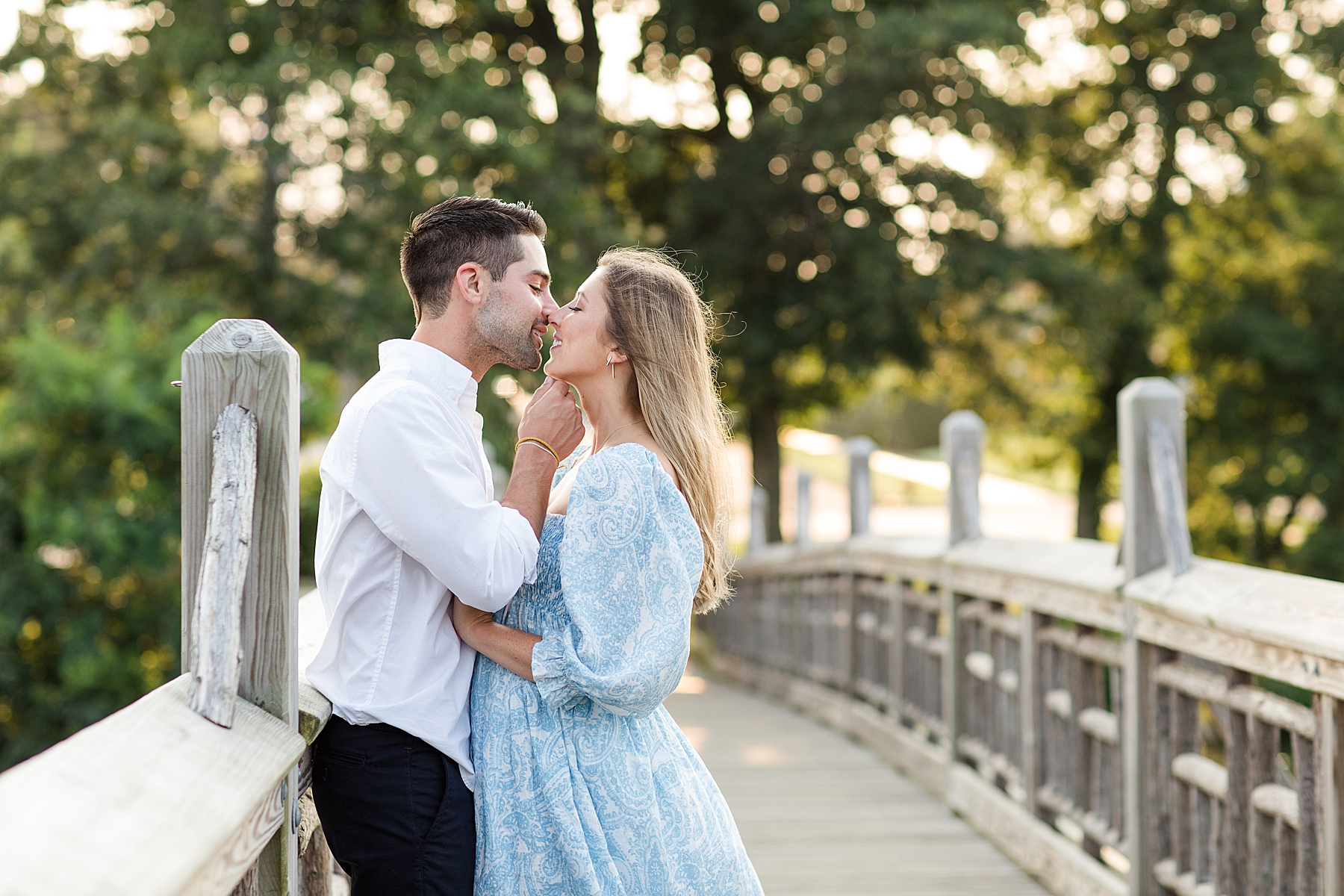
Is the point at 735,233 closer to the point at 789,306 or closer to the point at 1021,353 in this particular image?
the point at 789,306

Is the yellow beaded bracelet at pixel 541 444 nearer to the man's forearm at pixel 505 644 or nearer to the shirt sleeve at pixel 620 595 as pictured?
the shirt sleeve at pixel 620 595

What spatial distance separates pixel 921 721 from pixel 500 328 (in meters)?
4.47

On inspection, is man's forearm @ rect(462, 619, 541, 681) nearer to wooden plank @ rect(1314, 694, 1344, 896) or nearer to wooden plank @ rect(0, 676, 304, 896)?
wooden plank @ rect(0, 676, 304, 896)

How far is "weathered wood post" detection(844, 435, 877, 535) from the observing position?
748 cm

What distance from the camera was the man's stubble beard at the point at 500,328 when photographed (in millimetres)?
2252

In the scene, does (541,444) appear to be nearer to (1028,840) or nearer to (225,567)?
(225,567)

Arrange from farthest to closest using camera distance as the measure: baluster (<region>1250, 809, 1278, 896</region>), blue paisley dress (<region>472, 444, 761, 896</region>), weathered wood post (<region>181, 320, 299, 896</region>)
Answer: baluster (<region>1250, 809, 1278, 896</region>) < blue paisley dress (<region>472, 444, 761, 896</region>) < weathered wood post (<region>181, 320, 299, 896</region>)

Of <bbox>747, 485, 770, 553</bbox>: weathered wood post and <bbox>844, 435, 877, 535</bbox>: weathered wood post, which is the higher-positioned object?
<bbox>844, 435, 877, 535</bbox>: weathered wood post

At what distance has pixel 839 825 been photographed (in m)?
5.18

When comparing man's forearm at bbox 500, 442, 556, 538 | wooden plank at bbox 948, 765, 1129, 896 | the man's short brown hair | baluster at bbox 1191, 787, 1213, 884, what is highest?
the man's short brown hair

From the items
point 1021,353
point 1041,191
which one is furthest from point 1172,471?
point 1041,191

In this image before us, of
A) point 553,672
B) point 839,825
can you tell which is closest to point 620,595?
point 553,672

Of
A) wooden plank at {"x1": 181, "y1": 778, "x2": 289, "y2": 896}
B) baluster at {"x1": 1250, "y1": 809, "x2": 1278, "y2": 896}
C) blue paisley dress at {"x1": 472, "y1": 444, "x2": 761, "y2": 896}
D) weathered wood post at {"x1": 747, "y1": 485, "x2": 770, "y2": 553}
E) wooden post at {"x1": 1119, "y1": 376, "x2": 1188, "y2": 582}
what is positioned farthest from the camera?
weathered wood post at {"x1": 747, "y1": 485, "x2": 770, "y2": 553}

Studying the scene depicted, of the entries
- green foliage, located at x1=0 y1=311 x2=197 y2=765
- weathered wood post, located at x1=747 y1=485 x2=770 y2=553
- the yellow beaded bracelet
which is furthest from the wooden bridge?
green foliage, located at x1=0 y1=311 x2=197 y2=765
